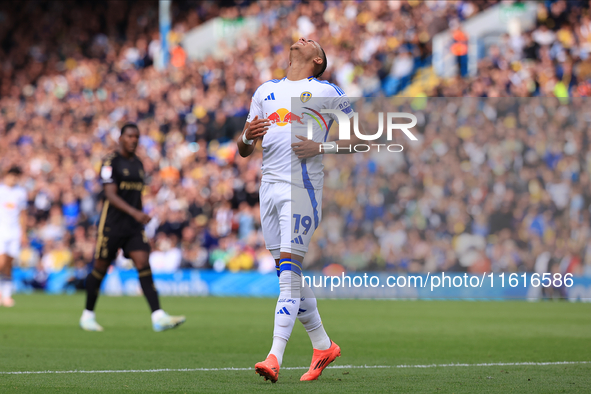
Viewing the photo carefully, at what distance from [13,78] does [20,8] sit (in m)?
3.79

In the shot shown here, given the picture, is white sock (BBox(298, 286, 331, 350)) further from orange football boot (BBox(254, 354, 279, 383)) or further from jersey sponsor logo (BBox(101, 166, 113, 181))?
jersey sponsor logo (BBox(101, 166, 113, 181))

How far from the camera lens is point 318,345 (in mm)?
5879

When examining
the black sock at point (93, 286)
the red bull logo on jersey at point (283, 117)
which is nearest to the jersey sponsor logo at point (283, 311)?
the red bull logo on jersey at point (283, 117)

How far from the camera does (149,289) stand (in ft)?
32.5

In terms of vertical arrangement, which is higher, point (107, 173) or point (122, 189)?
point (107, 173)

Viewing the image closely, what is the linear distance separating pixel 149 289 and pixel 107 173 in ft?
4.87

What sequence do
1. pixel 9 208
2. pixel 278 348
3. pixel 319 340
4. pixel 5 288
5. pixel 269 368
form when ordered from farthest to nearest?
1. pixel 5 288
2. pixel 9 208
3. pixel 319 340
4. pixel 278 348
5. pixel 269 368

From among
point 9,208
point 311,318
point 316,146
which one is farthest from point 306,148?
point 9,208

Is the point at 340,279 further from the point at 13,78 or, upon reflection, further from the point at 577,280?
the point at 13,78

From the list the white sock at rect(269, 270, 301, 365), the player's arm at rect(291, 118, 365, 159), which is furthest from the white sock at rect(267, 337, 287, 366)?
the player's arm at rect(291, 118, 365, 159)

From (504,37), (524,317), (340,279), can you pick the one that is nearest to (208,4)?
(504,37)

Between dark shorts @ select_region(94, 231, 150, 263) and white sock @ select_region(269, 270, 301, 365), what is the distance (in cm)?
489

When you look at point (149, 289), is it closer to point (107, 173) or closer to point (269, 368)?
point (107, 173)

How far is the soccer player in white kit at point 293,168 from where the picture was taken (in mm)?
5582
